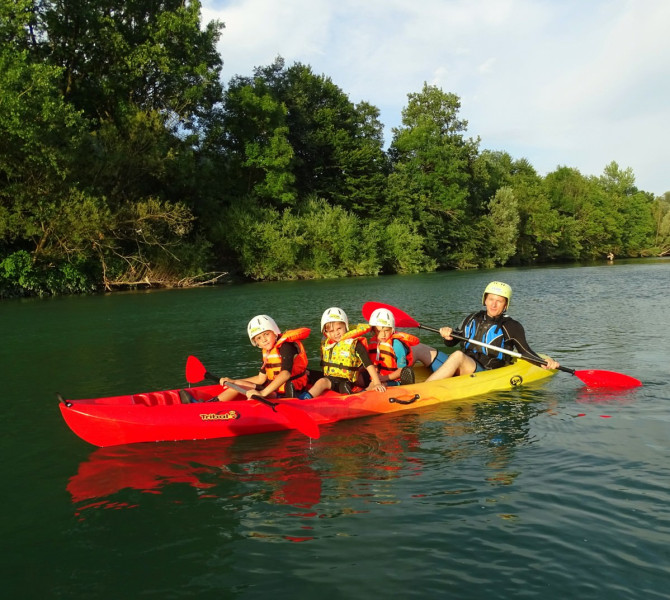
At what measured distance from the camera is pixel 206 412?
5.88 m

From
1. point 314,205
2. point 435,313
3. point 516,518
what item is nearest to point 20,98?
point 435,313

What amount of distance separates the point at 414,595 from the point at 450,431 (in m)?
2.94

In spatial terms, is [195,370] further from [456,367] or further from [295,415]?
[456,367]

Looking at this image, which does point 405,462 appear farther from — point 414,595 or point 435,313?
point 435,313

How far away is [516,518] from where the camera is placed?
159 inches

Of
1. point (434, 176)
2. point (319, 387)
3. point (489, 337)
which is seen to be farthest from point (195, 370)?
point (434, 176)

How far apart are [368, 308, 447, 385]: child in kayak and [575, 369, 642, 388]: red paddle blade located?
2111 mm

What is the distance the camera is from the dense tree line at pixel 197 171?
74.0 feet

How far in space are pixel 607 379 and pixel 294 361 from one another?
12.6ft

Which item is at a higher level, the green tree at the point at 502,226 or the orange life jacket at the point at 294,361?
the green tree at the point at 502,226

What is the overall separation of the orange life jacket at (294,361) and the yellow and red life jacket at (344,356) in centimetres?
32

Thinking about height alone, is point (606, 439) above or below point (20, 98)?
below

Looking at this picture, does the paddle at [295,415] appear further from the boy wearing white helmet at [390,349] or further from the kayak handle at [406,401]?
the boy wearing white helmet at [390,349]

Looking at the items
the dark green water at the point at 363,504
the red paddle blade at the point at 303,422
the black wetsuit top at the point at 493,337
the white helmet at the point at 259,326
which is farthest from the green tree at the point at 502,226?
the red paddle blade at the point at 303,422
